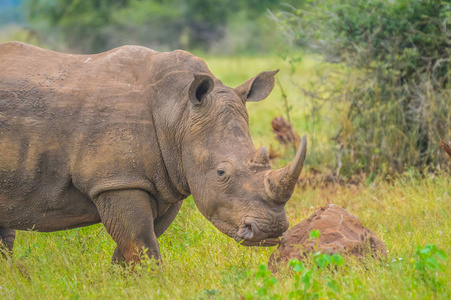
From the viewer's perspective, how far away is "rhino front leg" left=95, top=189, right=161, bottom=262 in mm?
5332

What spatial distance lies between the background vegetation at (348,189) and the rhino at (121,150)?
1.35ft

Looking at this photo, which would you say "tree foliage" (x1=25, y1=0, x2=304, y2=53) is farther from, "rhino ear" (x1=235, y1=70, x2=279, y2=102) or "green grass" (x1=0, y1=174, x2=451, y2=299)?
"rhino ear" (x1=235, y1=70, x2=279, y2=102)

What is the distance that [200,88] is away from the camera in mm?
5465

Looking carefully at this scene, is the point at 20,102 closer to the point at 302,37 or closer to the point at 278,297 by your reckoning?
the point at 278,297

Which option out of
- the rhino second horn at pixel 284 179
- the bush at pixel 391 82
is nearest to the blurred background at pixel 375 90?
the bush at pixel 391 82

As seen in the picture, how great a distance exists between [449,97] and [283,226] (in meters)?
4.90

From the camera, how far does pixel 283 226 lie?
5.07 metres

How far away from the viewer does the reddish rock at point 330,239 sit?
5195 millimetres

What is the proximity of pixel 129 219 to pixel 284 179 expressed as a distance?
128 centimetres

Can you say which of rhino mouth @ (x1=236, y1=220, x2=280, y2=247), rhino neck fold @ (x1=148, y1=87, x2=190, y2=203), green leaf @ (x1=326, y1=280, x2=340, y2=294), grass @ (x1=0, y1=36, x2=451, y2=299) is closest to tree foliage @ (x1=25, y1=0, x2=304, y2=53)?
grass @ (x1=0, y1=36, x2=451, y2=299)

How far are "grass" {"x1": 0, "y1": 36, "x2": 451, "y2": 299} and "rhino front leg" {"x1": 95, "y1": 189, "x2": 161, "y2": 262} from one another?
0.58ft

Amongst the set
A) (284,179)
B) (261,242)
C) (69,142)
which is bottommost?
(261,242)

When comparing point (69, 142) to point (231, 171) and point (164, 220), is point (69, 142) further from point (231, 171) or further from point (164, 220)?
point (231, 171)

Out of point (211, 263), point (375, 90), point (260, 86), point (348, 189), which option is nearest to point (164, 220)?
point (211, 263)
